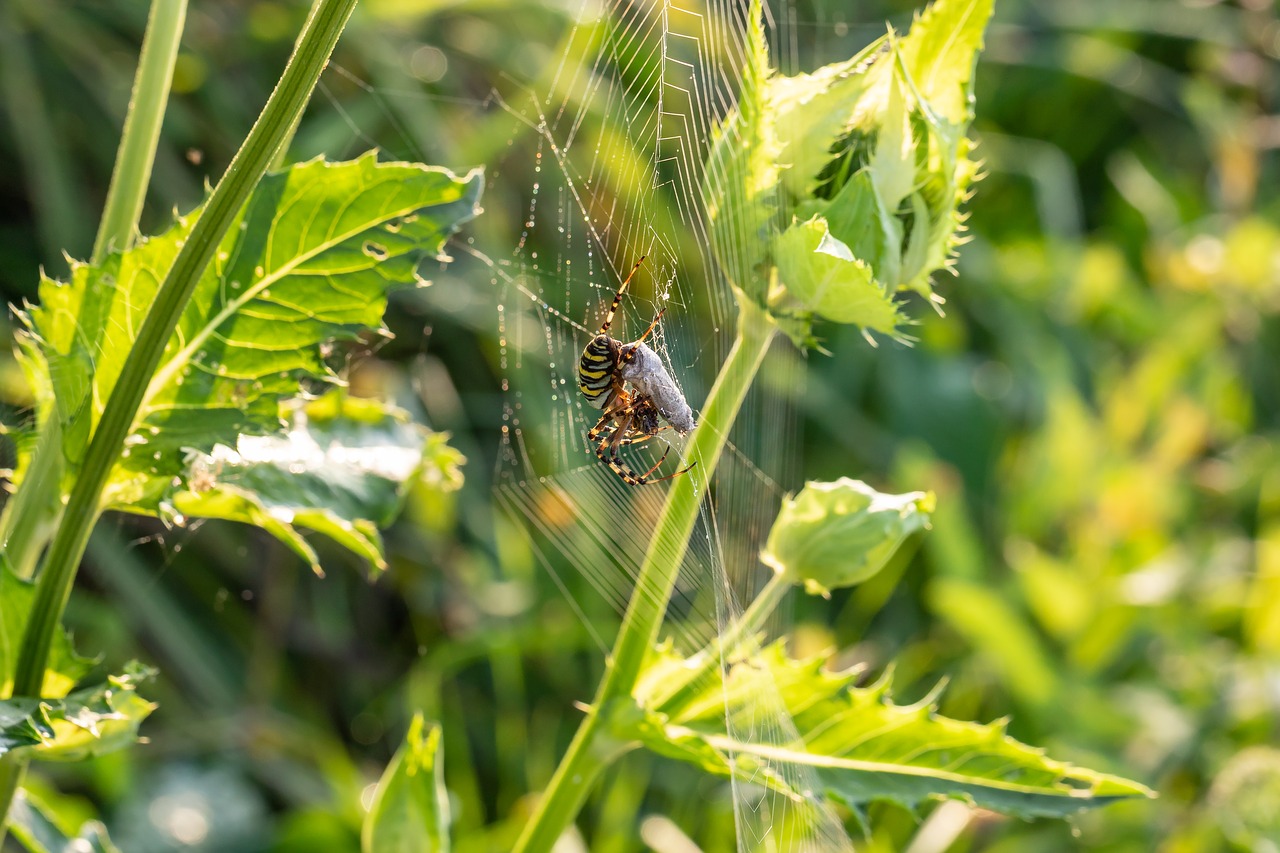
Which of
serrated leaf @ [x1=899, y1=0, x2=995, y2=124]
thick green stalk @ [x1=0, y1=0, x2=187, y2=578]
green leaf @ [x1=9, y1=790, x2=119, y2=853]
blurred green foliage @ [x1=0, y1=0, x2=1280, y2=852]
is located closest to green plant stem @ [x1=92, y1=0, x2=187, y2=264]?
thick green stalk @ [x1=0, y1=0, x2=187, y2=578]

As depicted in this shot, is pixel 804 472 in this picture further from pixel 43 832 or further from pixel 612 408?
pixel 43 832

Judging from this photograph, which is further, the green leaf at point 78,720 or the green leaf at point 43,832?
the green leaf at point 43,832

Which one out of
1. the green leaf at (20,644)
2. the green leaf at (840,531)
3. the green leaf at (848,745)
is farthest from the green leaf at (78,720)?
the green leaf at (840,531)

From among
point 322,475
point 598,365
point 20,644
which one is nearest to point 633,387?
point 598,365

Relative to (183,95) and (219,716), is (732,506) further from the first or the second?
(183,95)

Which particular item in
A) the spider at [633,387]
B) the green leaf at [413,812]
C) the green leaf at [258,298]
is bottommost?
the green leaf at [413,812]

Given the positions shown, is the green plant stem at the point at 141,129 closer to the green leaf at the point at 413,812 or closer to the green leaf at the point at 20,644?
the green leaf at the point at 20,644
